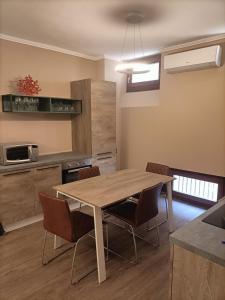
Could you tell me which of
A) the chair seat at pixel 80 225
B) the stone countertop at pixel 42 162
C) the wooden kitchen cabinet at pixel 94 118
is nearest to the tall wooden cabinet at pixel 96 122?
the wooden kitchen cabinet at pixel 94 118

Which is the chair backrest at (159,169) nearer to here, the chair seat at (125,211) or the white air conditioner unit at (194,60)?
the chair seat at (125,211)

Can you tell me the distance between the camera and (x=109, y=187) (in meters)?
2.48

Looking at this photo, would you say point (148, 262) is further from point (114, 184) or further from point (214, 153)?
point (214, 153)

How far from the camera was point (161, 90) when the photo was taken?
4066 mm

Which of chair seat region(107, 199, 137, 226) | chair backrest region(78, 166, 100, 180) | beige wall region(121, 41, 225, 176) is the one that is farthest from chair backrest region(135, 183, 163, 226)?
A: beige wall region(121, 41, 225, 176)

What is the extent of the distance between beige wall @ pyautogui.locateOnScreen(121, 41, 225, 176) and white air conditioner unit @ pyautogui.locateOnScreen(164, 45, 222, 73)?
0.15 meters

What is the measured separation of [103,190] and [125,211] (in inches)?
18.1

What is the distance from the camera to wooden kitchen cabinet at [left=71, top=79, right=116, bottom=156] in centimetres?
389

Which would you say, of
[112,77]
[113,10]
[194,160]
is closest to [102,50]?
[112,77]

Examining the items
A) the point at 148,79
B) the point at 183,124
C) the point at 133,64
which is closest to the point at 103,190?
the point at 133,64

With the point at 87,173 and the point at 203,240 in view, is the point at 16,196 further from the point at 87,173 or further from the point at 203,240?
the point at 203,240

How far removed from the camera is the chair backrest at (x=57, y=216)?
198cm

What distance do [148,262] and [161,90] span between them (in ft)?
9.28

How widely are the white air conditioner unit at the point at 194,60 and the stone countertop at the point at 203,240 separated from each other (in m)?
2.64
